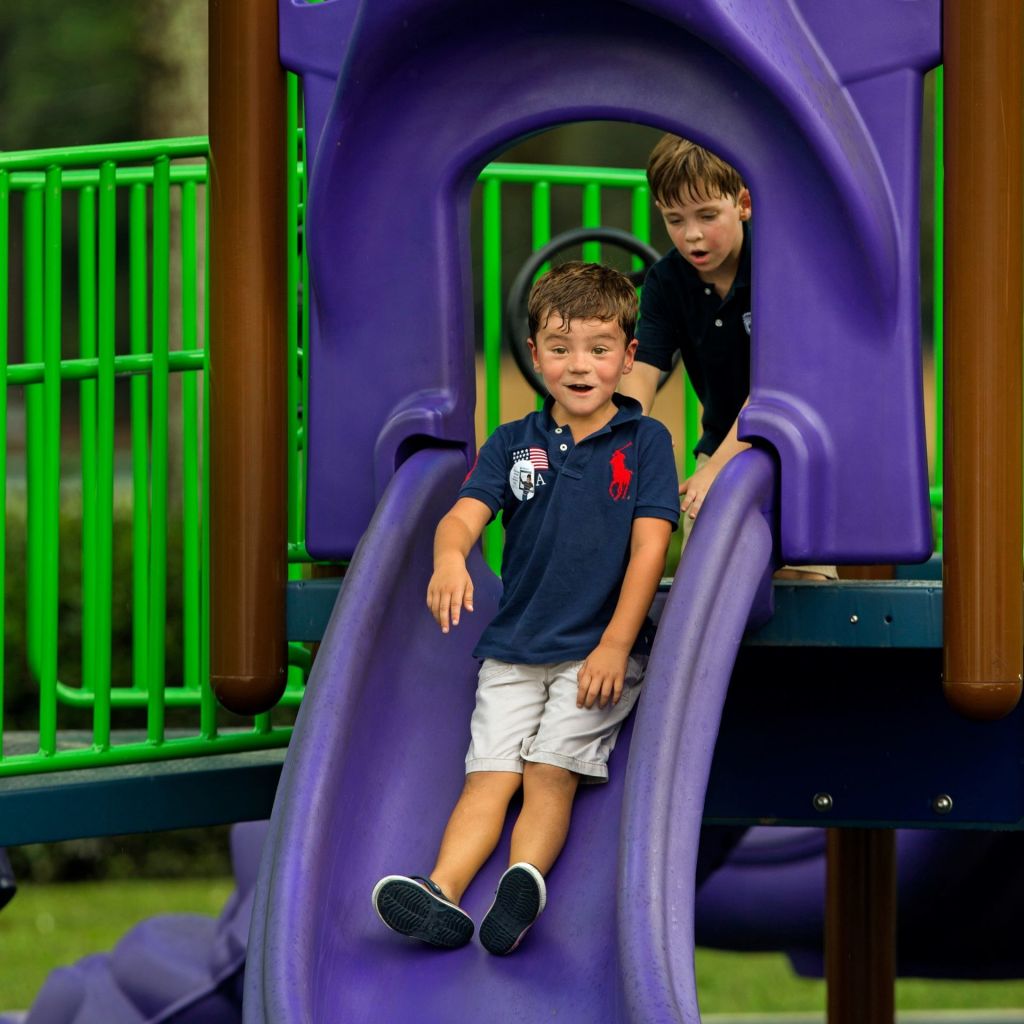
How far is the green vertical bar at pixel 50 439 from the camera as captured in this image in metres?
3.64

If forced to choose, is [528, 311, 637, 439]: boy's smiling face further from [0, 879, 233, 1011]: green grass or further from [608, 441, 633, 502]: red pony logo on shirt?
[0, 879, 233, 1011]: green grass

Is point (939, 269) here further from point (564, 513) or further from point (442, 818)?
point (442, 818)

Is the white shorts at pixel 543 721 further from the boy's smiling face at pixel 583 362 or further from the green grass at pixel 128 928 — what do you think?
the green grass at pixel 128 928

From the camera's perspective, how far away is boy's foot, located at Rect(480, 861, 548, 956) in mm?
2686

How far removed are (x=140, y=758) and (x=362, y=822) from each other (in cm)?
99

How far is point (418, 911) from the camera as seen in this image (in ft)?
8.80

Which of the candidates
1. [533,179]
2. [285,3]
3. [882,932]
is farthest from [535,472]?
[882,932]

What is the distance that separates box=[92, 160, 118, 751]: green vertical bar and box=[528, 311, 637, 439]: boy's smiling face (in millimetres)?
1037

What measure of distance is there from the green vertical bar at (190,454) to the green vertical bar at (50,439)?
296 mm

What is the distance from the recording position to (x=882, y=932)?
15.9 ft

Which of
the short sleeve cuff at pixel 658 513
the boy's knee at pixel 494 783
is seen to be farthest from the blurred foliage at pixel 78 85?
the boy's knee at pixel 494 783

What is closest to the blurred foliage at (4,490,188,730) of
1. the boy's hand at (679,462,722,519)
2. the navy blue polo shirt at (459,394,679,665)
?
the boy's hand at (679,462,722,519)

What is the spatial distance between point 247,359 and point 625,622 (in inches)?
37.4

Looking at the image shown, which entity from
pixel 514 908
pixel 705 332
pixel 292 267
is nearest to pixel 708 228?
pixel 705 332
